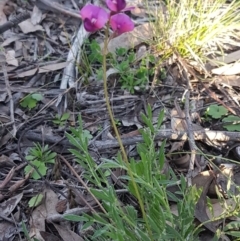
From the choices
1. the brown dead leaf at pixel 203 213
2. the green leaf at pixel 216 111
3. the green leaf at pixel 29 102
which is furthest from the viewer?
the green leaf at pixel 29 102

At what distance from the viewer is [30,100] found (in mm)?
2461

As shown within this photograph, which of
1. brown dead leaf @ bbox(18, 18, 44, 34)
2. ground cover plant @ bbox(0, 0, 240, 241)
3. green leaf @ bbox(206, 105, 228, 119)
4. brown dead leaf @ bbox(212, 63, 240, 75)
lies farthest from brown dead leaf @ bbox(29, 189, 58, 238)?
brown dead leaf @ bbox(18, 18, 44, 34)

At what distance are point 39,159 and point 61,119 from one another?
0.78 ft

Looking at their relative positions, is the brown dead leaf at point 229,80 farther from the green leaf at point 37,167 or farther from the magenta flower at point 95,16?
the magenta flower at point 95,16

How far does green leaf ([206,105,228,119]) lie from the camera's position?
228 cm

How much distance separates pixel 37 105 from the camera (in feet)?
8.09

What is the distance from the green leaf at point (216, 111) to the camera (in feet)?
7.48

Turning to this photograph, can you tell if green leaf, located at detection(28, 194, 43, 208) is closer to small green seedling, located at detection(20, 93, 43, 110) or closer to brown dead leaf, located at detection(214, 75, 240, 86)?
small green seedling, located at detection(20, 93, 43, 110)

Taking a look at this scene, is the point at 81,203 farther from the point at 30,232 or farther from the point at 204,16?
the point at 204,16

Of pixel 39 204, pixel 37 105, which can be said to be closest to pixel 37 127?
pixel 37 105

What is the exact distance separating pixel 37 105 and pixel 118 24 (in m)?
1.27

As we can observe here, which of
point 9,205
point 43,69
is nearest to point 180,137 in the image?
point 9,205

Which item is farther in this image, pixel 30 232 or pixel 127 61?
pixel 127 61

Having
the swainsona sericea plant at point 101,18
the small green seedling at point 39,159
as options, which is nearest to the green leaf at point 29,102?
the small green seedling at point 39,159
